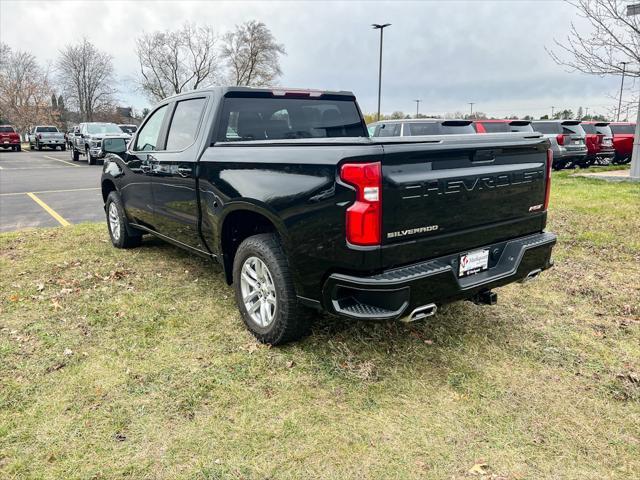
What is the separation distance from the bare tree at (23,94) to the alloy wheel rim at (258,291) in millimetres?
57272

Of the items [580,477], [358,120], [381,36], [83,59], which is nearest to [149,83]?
[83,59]

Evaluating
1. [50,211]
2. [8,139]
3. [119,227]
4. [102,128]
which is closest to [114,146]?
[119,227]

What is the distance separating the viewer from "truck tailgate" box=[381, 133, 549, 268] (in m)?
2.71

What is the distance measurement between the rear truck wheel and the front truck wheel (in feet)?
9.34

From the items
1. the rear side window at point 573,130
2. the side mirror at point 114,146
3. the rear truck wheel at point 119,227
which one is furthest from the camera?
the rear side window at point 573,130

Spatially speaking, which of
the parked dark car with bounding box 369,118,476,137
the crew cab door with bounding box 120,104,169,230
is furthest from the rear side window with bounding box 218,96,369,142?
the parked dark car with bounding box 369,118,476,137

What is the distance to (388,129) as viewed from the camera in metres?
12.5

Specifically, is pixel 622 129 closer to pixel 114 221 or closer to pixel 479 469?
pixel 114 221

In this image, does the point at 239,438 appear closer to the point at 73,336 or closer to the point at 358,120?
the point at 73,336

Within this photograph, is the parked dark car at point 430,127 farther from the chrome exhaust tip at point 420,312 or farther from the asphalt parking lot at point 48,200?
the chrome exhaust tip at point 420,312

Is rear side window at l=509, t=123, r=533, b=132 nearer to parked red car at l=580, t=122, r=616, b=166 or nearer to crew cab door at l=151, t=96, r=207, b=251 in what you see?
parked red car at l=580, t=122, r=616, b=166

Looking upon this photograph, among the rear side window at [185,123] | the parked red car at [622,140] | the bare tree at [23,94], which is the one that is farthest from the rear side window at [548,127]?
the bare tree at [23,94]

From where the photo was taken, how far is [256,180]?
335 centimetres

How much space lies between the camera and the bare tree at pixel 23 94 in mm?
51625
